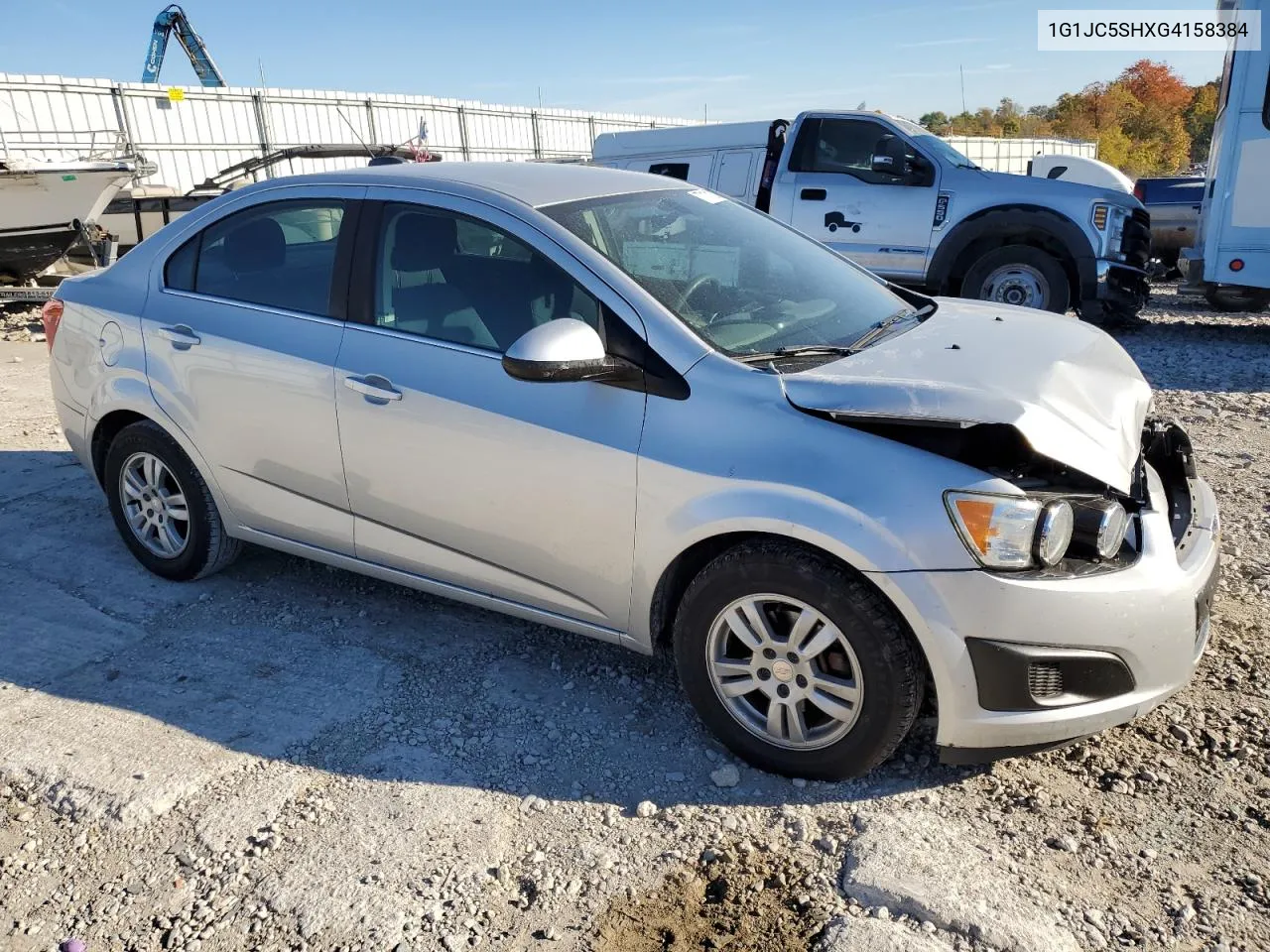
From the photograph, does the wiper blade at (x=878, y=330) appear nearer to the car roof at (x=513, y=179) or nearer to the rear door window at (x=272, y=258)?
the car roof at (x=513, y=179)

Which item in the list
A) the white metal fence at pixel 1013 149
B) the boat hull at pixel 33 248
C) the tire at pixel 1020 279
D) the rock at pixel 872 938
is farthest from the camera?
the white metal fence at pixel 1013 149

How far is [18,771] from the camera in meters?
3.07

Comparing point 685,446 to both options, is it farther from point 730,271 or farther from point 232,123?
point 232,123

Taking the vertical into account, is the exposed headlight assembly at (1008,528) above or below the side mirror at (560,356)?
below

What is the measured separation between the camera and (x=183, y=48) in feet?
96.6

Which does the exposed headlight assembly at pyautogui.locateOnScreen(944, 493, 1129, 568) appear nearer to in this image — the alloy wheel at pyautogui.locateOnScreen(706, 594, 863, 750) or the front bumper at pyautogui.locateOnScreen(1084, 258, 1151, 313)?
the alloy wheel at pyautogui.locateOnScreen(706, 594, 863, 750)

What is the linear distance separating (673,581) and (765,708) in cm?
46

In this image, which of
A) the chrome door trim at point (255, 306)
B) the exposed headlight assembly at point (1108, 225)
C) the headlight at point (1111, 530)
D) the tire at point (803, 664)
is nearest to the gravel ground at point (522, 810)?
the tire at point (803, 664)

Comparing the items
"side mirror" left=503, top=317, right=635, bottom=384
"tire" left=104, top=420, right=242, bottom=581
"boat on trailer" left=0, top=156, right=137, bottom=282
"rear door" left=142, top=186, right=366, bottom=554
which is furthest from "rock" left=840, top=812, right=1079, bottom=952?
"boat on trailer" left=0, top=156, right=137, bottom=282

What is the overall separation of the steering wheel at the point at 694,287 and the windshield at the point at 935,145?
6.96m

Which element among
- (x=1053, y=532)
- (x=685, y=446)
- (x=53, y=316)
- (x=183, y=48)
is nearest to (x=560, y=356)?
(x=685, y=446)

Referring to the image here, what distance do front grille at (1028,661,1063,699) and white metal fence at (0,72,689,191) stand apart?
50.0 ft

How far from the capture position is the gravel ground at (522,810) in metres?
2.41

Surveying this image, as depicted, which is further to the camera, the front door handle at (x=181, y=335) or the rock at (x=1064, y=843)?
the front door handle at (x=181, y=335)
